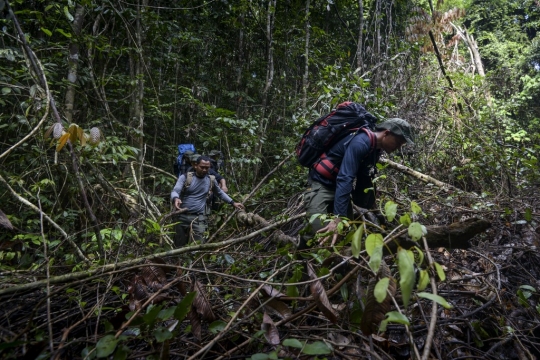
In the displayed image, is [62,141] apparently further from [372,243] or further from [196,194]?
[196,194]

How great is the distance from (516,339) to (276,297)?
4.99 feet

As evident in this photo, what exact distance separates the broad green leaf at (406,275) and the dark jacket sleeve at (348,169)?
5.56 feet

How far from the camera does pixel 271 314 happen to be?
6.08 ft

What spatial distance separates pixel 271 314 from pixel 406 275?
986 millimetres

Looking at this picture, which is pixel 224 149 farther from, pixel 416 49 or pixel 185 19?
pixel 416 49

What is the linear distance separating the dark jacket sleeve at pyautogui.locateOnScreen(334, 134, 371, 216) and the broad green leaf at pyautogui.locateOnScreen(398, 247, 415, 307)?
66.7 inches

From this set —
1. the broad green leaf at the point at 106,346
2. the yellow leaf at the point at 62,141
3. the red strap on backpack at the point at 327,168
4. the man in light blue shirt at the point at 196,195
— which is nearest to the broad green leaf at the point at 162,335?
the broad green leaf at the point at 106,346

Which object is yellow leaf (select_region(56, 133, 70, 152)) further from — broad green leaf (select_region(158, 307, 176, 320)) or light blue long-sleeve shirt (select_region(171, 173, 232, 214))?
light blue long-sleeve shirt (select_region(171, 173, 232, 214))

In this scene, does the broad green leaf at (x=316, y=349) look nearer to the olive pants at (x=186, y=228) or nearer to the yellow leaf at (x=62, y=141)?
the yellow leaf at (x=62, y=141)

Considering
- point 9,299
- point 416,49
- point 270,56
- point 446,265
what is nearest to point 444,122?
point 416,49

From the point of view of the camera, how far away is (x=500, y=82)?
935cm

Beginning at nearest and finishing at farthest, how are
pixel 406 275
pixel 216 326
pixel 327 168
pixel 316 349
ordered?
pixel 406 275 → pixel 316 349 → pixel 216 326 → pixel 327 168

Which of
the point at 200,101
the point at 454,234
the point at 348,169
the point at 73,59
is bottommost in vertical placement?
the point at 200,101

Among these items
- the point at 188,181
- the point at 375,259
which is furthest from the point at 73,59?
the point at 375,259
